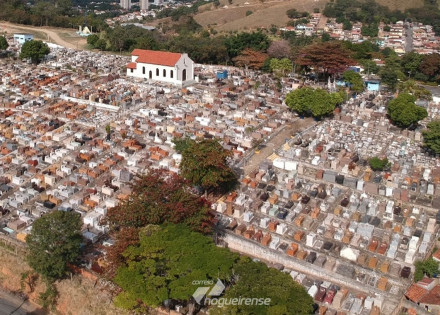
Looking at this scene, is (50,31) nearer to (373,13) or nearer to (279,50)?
(279,50)

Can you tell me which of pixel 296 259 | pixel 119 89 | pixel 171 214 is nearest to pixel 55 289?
pixel 171 214

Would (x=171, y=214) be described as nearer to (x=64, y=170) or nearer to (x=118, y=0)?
(x=64, y=170)

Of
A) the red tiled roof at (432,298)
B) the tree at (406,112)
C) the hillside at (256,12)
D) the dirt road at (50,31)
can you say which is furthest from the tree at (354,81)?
the hillside at (256,12)

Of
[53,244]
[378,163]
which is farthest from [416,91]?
[53,244]

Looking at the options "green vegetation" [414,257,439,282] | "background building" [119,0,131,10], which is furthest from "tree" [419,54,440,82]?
"background building" [119,0,131,10]

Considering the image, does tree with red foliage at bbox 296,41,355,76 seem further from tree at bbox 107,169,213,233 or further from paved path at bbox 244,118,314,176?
tree at bbox 107,169,213,233

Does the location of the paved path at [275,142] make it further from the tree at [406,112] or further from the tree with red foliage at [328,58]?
the tree with red foliage at [328,58]
